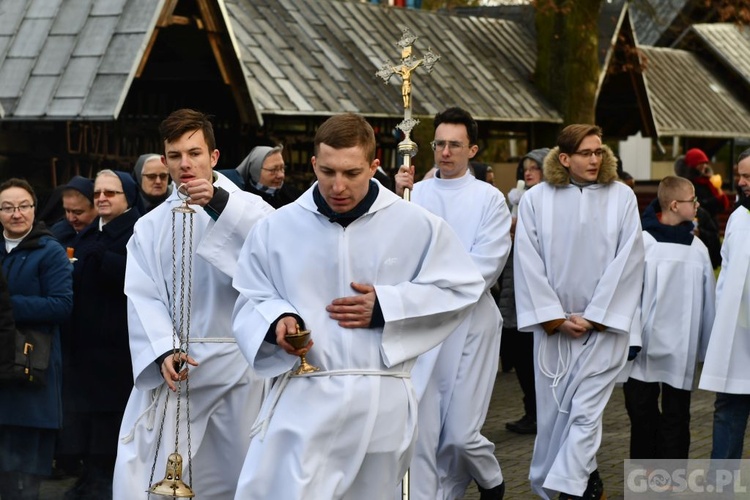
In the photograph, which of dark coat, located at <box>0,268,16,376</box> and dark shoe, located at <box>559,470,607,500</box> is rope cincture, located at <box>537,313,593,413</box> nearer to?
dark shoe, located at <box>559,470,607,500</box>

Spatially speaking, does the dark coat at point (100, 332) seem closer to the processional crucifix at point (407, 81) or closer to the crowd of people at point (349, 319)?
the crowd of people at point (349, 319)

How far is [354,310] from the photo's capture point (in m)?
5.66

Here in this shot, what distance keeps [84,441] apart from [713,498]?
3.45m

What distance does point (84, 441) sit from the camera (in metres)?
8.56

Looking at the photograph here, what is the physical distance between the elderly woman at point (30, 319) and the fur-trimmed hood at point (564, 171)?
2.64 meters

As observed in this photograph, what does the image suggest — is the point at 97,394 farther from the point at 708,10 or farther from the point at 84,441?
the point at 708,10

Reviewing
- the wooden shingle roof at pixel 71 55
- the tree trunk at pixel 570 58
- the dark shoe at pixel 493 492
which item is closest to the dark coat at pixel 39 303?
the dark shoe at pixel 493 492

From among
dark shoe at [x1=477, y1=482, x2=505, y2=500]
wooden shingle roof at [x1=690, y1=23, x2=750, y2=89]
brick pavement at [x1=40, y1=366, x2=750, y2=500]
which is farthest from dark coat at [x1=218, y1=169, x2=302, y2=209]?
wooden shingle roof at [x1=690, y1=23, x2=750, y2=89]

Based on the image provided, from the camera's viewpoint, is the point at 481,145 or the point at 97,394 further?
the point at 481,145

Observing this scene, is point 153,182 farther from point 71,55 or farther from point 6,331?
point 71,55

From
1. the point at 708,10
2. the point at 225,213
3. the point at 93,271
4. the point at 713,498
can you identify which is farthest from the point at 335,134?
the point at 708,10

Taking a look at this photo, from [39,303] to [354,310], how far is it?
2.97 m

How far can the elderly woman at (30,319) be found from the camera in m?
8.12

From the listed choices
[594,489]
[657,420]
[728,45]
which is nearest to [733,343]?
[657,420]
